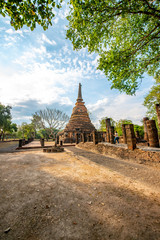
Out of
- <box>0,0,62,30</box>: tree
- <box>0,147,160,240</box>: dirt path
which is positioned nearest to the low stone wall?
<box>0,147,160,240</box>: dirt path

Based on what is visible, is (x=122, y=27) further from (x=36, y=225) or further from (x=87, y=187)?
(x=36, y=225)

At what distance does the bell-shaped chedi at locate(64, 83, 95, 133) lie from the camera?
2691 cm

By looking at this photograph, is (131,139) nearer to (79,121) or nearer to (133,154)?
(133,154)

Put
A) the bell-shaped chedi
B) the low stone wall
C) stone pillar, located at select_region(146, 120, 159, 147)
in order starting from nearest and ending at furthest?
the low stone wall, stone pillar, located at select_region(146, 120, 159, 147), the bell-shaped chedi

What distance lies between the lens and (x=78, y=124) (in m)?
27.9

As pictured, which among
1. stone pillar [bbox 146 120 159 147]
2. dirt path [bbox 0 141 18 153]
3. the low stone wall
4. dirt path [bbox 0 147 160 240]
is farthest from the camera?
dirt path [bbox 0 141 18 153]

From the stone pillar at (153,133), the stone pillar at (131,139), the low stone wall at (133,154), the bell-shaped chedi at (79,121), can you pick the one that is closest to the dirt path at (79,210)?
the low stone wall at (133,154)

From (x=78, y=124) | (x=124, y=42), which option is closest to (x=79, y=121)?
(x=78, y=124)

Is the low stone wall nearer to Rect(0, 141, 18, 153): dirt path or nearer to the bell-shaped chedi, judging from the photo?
Rect(0, 141, 18, 153): dirt path

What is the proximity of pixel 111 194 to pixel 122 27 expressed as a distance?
9984 mm

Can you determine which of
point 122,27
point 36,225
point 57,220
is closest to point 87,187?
point 57,220

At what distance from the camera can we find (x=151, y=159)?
4844 millimetres

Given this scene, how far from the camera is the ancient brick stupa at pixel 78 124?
84.9 ft

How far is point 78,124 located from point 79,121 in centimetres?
143
